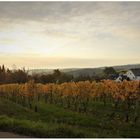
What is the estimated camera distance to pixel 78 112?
16625mm

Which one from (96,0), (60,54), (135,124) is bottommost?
(135,124)

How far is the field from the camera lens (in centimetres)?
986

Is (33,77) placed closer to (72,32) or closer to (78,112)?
(78,112)

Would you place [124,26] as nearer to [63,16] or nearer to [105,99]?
[63,16]

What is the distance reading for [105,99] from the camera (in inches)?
835

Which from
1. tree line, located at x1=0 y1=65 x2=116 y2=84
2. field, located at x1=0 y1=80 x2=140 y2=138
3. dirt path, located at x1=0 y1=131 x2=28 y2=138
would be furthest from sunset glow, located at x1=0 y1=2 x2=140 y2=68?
dirt path, located at x1=0 y1=131 x2=28 y2=138

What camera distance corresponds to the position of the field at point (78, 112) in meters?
9.86

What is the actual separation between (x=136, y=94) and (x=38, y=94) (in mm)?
8259

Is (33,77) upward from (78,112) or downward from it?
upward

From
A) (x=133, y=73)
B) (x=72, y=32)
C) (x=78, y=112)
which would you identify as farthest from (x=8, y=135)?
(x=78, y=112)

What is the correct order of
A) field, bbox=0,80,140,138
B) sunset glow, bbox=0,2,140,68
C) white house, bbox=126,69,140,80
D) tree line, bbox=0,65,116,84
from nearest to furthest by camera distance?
field, bbox=0,80,140,138 → sunset glow, bbox=0,2,140,68 → white house, bbox=126,69,140,80 → tree line, bbox=0,65,116,84

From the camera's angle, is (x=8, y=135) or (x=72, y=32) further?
(x=72, y=32)

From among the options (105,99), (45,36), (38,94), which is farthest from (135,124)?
(38,94)

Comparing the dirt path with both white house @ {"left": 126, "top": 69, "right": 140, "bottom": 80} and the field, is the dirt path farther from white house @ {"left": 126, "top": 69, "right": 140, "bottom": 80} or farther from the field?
white house @ {"left": 126, "top": 69, "right": 140, "bottom": 80}
